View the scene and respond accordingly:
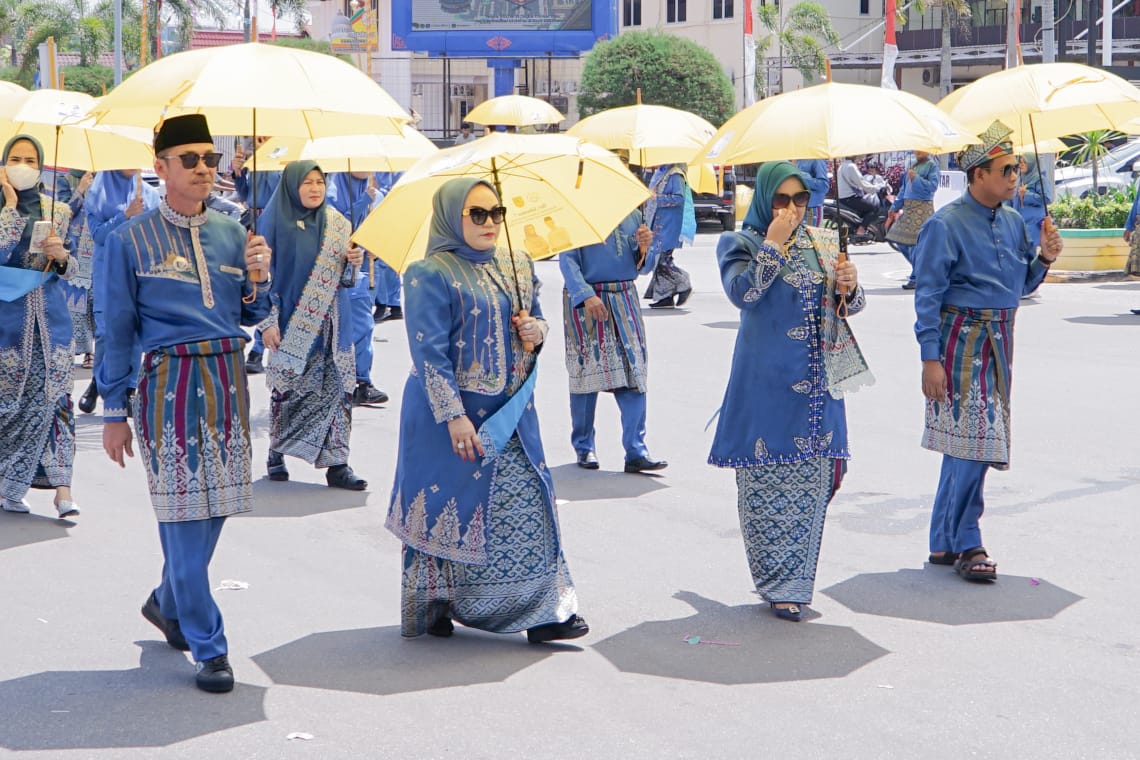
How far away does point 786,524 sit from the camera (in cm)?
596

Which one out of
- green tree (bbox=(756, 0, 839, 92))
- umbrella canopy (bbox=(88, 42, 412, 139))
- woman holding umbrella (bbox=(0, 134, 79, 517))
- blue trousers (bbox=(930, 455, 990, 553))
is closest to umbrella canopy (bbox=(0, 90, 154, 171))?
woman holding umbrella (bbox=(0, 134, 79, 517))

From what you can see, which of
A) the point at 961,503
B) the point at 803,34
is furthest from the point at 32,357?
the point at 803,34

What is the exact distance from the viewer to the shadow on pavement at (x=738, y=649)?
209 inches

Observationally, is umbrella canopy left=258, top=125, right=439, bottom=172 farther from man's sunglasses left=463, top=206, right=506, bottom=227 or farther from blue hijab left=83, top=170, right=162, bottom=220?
man's sunglasses left=463, top=206, right=506, bottom=227

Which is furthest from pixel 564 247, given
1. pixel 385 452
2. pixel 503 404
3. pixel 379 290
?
pixel 379 290

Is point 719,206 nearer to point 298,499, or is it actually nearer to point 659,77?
point 659,77

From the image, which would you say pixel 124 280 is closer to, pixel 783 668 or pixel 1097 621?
pixel 783 668

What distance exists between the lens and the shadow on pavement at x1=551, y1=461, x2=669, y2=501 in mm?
8297

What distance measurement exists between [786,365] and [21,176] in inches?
154

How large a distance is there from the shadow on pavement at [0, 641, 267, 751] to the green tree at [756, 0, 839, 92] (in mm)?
49426

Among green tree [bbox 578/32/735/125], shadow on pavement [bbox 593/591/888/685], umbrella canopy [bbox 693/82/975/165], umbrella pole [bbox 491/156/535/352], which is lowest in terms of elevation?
shadow on pavement [bbox 593/591/888/685]

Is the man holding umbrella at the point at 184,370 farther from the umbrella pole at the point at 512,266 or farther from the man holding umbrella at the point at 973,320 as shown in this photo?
the man holding umbrella at the point at 973,320

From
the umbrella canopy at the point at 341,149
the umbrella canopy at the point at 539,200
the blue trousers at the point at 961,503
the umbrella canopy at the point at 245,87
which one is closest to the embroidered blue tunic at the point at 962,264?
the blue trousers at the point at 961,503

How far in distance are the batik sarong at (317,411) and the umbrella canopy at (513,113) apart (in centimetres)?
741
